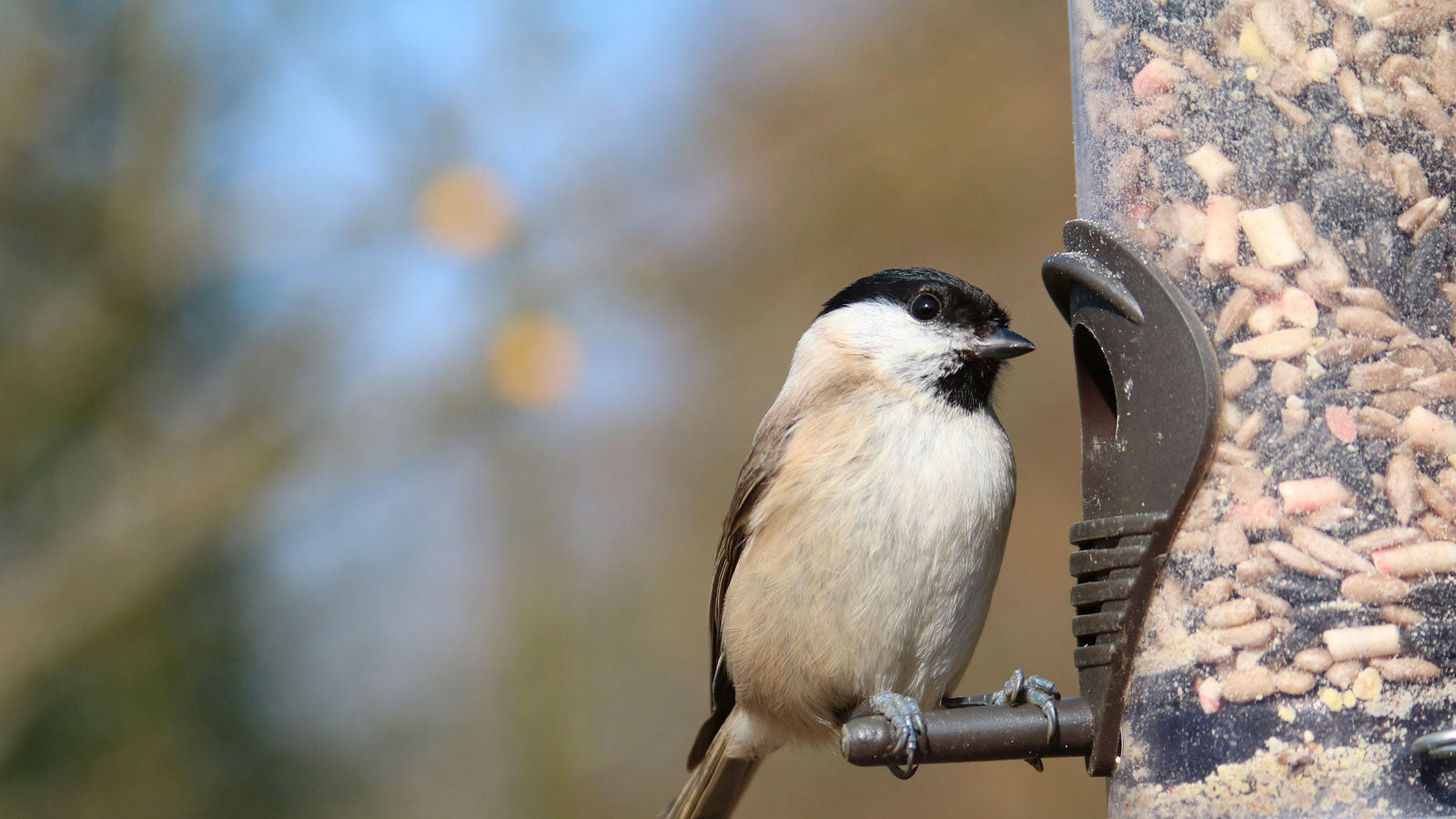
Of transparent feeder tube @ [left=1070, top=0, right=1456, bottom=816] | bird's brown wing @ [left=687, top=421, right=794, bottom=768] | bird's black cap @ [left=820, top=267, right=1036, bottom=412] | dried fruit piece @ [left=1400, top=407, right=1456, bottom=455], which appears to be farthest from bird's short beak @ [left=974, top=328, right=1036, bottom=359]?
dried fruit piece @ [left=1400, top=407, right=1456, bottom=455]

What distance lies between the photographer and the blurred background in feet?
22.0

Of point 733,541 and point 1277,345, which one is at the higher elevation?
point 1277,345

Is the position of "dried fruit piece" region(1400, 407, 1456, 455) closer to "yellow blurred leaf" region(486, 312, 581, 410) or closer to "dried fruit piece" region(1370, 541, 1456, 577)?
"dried fruit piece" region(1370, 541, 1456, 577)

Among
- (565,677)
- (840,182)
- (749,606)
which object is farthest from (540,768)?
(749,606)

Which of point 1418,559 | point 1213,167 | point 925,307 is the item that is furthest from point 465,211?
point 1418,559

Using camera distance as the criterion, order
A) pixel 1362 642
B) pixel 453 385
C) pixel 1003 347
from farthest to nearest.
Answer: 1. pixel 453 385
2. pixel 1003 347
3. pixel 1362 642

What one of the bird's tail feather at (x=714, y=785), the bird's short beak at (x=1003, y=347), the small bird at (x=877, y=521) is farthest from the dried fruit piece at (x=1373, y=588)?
the bird's tail feather at (x=714, y=785)

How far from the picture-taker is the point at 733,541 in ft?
11.8

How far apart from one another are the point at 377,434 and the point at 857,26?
12.9 ft

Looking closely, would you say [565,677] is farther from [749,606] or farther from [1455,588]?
[1455,588]

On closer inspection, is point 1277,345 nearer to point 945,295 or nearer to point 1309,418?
point 1309,418

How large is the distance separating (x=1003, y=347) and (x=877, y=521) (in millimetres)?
568

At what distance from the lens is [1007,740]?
8.56 feet

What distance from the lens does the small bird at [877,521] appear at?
119 inches
